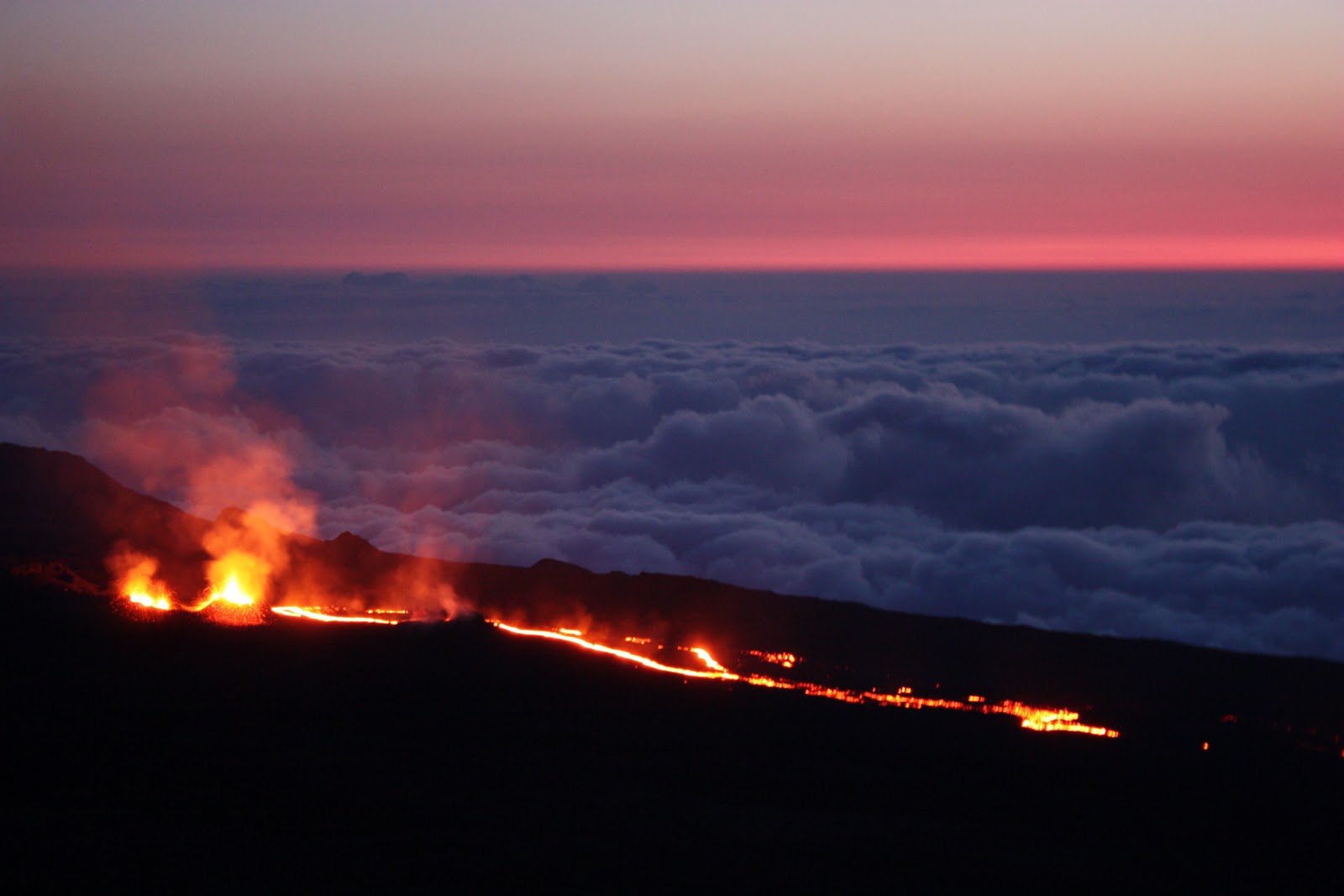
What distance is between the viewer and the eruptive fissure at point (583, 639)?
20922mm

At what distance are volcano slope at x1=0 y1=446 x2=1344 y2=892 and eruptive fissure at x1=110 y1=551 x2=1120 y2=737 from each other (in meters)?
0.67

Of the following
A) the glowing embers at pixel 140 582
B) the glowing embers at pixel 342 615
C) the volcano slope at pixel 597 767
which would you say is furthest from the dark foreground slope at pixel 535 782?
the glowing embers at pixel 140 582

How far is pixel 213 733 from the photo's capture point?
638 inches

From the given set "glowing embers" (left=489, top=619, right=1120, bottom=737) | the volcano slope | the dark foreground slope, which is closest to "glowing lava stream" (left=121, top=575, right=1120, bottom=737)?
"glowing embers" (left=489, top=619, right=1120, bottom=737)

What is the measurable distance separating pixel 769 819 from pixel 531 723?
4694 mm

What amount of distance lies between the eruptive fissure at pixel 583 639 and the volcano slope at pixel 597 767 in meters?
0.67

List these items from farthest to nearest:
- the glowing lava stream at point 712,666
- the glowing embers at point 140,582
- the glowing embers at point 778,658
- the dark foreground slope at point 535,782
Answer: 1. the glowing embers at point 778,658
2. the glowing embers at point 140,582
3. the glowing lava stream at point 712,666
4. the dark foreground slope at point 535,782

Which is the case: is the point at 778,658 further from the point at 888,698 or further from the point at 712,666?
the point at 888,698

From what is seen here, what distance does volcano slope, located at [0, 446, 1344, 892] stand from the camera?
41.9 feet

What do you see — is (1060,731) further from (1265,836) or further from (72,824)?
(72,824)

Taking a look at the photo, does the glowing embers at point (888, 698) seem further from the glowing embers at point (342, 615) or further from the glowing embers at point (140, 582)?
the glowing embers at point (140, 582)

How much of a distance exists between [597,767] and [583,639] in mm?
8400

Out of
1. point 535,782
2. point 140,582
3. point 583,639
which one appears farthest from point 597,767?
point 140,582

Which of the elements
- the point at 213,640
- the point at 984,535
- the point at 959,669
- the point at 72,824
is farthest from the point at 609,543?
the point at 72,824
